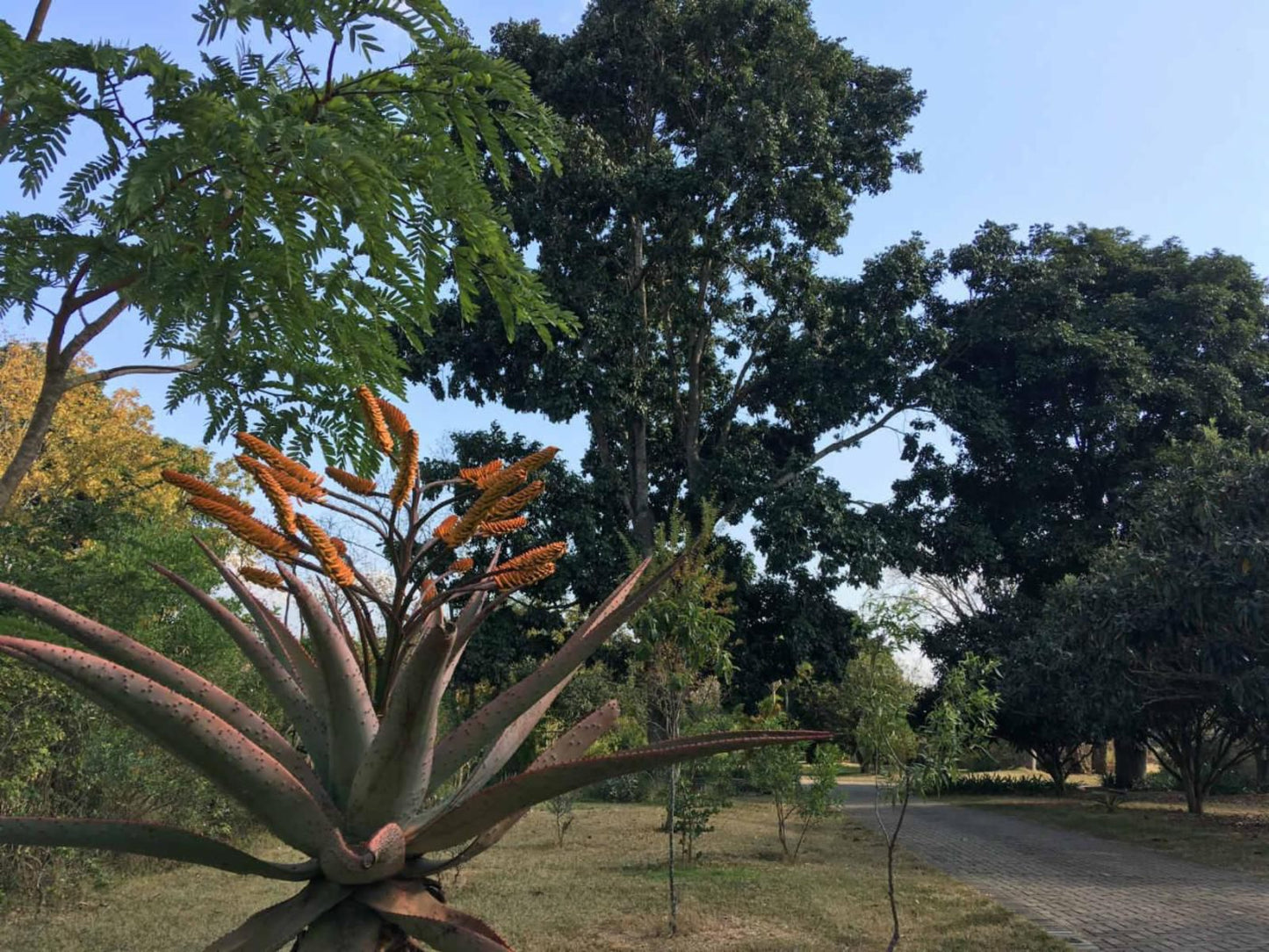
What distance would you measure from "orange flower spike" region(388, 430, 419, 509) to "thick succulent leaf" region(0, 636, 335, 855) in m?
0.43

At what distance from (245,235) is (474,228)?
0.74m

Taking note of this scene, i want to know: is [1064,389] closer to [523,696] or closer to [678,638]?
[678,638]

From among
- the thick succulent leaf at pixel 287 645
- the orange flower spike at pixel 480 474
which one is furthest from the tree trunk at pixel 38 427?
the orange flower spike at pixel 480 474

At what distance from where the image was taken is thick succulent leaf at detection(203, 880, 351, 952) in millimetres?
1395

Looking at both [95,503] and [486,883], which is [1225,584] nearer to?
[486,883]

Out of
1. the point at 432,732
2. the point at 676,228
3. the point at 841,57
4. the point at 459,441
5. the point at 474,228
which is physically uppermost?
the point at 841,57

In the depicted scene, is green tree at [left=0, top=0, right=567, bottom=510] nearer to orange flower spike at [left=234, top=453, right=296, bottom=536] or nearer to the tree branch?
Answer: the tree branch

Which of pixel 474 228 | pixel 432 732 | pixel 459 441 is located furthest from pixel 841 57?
pixel 432 732

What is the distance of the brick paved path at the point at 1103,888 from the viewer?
8594 mm

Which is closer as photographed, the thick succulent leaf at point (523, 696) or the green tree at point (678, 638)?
the thick succulent leaf at point (523, 696)

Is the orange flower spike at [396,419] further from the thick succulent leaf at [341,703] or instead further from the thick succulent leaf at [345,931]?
the thick succulent leaf at [345,931]

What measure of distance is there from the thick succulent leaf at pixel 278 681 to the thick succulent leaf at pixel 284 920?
260 mm

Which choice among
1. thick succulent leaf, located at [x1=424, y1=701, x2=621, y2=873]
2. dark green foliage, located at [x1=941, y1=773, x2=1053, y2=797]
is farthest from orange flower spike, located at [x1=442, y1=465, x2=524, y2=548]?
dark green foliage, located at [x1=941, y1=773, x2=1053, y2=797]

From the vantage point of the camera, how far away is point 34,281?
294 centimetres
